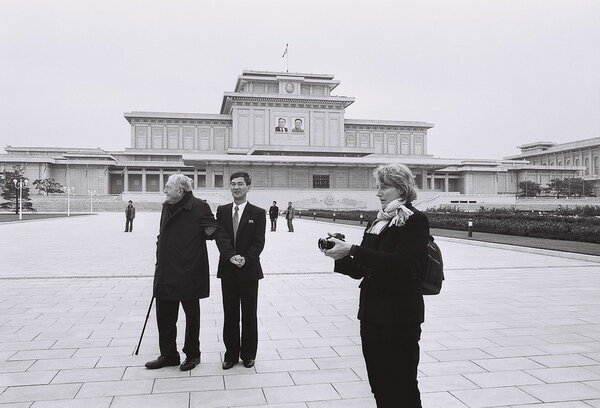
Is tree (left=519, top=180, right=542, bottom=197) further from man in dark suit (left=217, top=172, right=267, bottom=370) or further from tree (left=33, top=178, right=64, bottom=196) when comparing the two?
man in dark suit (left=217, top=172, right=267, bottom=370)

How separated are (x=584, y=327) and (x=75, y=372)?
5.55 m

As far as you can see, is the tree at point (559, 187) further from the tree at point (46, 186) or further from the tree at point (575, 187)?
the tree at point (46, 186)

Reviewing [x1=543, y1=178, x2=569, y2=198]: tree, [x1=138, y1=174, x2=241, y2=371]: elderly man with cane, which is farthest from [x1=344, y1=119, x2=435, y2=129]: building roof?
[x1=138, y1=174, x2=241, y2=371]: elderly man with cane

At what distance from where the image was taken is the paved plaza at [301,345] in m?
4.00

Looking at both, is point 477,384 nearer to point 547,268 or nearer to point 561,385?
point 561,385

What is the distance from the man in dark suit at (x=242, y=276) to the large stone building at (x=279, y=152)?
181 ft

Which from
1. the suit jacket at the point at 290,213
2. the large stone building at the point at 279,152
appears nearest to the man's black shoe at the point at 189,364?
the suit jacket at the point at 290,213

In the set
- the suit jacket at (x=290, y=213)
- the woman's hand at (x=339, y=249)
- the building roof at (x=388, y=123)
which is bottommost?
the suit jacket at (x=290, y=213)

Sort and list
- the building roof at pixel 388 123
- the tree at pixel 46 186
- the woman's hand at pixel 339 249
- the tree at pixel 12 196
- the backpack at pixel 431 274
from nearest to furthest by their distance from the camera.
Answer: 1. the woman's hand at pixel 339 249
2. the backpack at pixel 431 274
3. the tree at pixel 12 196
4. the tree at pixel 46 186
5. the building roof at pixel 388 123

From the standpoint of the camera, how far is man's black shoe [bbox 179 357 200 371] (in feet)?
15.1

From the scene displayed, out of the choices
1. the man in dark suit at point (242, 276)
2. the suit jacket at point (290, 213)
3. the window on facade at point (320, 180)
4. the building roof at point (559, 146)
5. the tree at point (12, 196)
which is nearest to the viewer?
the man in dark suit at point (242, 276)

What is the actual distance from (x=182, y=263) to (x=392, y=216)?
2393mm

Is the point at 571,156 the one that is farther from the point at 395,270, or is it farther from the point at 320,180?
the point at 395,270

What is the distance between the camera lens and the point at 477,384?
13.9 ft
